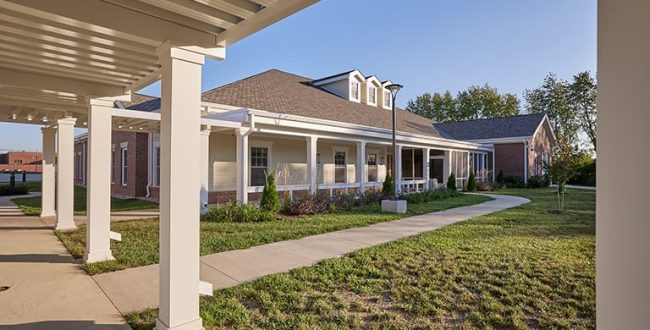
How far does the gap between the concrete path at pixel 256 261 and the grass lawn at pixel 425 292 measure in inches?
13.9

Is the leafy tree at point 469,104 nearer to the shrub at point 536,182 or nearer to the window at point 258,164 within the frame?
the shrub at point 536,182

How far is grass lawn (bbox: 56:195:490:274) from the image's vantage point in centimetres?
596

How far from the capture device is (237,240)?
7.14 m

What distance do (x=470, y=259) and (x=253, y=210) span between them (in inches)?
239

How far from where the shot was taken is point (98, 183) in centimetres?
568

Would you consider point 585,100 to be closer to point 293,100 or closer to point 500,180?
point 500,180

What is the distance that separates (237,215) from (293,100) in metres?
7.08

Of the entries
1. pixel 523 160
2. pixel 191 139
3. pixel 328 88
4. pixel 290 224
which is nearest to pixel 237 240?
pixel 290 224

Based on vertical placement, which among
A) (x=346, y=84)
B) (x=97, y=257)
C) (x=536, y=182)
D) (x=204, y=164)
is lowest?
(x=97, y=257)

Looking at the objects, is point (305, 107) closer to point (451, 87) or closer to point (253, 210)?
point (253, 210)

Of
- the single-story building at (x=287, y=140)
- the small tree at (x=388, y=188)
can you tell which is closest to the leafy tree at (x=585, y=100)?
the single-story building at (x=287, y=140)

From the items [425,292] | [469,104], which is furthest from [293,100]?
[469,104]

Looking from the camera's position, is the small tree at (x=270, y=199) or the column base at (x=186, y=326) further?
the small tree at (x=270, y=199)

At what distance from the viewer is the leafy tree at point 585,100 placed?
43219 millimetres
